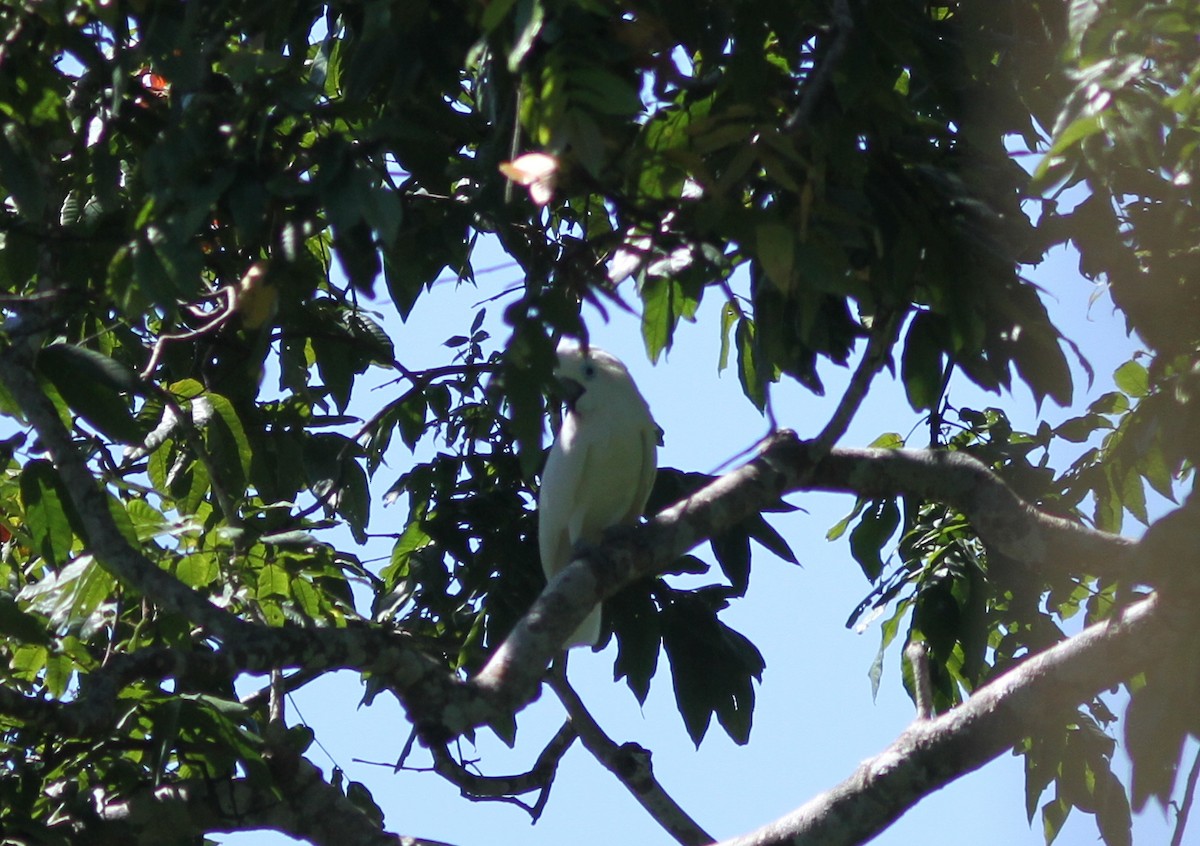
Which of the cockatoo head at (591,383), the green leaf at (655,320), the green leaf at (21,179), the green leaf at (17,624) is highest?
the cockatoo head at (591,383)

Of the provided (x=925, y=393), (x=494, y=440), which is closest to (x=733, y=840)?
(x=925, y=393)

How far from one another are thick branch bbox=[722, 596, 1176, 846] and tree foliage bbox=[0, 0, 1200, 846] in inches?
2.6

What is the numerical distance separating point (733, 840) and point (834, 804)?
0.68ft

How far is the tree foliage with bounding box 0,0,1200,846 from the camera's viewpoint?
1742 millimetres

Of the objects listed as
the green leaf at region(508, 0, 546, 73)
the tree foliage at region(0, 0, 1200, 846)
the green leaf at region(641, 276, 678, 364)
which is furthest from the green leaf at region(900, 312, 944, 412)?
the green leaf at region(508, 0, 546, 73)

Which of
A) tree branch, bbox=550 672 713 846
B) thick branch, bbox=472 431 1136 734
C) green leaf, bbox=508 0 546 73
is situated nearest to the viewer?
green leaf, bbox=508 0 546 73

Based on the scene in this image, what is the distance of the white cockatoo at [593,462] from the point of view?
3.45m

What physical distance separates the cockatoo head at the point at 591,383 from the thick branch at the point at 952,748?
1.47 meters

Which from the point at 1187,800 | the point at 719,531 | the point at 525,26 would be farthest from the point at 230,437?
the point at 1187,800

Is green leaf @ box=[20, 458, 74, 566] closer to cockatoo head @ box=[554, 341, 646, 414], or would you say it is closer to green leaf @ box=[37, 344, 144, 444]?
green leaf @ box=[37, 344, 144, 444]

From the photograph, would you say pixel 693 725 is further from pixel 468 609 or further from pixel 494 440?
pixel 494 440

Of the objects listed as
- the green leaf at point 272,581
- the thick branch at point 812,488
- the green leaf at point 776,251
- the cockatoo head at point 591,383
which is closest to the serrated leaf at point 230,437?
the green leaf at point 272,581

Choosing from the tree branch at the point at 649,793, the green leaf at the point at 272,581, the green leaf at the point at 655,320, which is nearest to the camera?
the green leaf at the point at 655,320

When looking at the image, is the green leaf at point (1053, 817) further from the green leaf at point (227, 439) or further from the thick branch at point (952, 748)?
the green leaf at point (227, 439)
